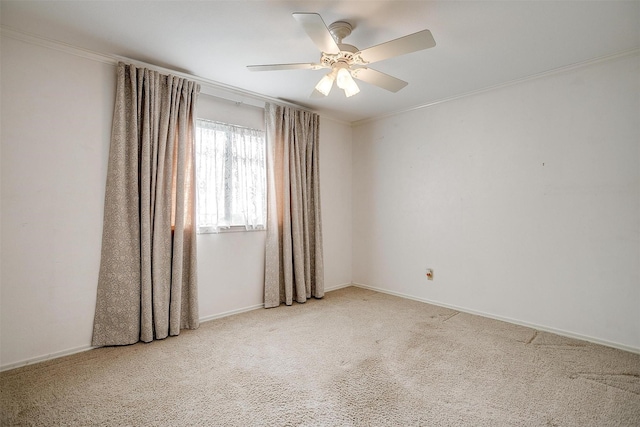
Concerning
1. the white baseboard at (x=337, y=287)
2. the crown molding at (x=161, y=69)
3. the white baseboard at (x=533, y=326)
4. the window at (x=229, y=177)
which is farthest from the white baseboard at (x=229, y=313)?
the crown molding at (x=161, y=69)

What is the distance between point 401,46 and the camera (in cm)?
190

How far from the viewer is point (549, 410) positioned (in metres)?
1.77

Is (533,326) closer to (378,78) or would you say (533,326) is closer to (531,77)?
(531,77)

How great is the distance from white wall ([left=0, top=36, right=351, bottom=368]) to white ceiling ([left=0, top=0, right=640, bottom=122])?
0.25 m

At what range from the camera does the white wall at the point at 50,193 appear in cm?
221

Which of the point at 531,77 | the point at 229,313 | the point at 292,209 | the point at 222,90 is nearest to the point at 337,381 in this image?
the point at 229,313

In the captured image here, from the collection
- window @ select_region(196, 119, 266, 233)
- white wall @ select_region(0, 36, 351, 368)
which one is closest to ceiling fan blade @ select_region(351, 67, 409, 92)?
window @ select_region(196, 119, 266, 233)

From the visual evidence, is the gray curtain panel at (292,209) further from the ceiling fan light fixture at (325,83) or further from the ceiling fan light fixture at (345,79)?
the ceiling fan light fixture at (345,79)

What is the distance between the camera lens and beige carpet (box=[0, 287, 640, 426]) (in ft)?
5.65

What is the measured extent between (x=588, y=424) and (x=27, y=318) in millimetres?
3543

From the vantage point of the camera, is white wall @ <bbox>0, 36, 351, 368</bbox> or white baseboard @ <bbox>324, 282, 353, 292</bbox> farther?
white baseboard @ <bbox>324, 282, 353, 292</bbox>

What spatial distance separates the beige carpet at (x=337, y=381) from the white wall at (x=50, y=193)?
0.31 metres

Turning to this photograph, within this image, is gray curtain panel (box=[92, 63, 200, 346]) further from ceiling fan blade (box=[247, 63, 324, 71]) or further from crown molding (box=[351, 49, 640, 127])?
crown molding (box=[351, 49, 640, 127])

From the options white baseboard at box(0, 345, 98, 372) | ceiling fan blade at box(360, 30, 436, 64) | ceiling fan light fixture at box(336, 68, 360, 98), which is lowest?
white baseboard at box(0, 345, 98, 372)
